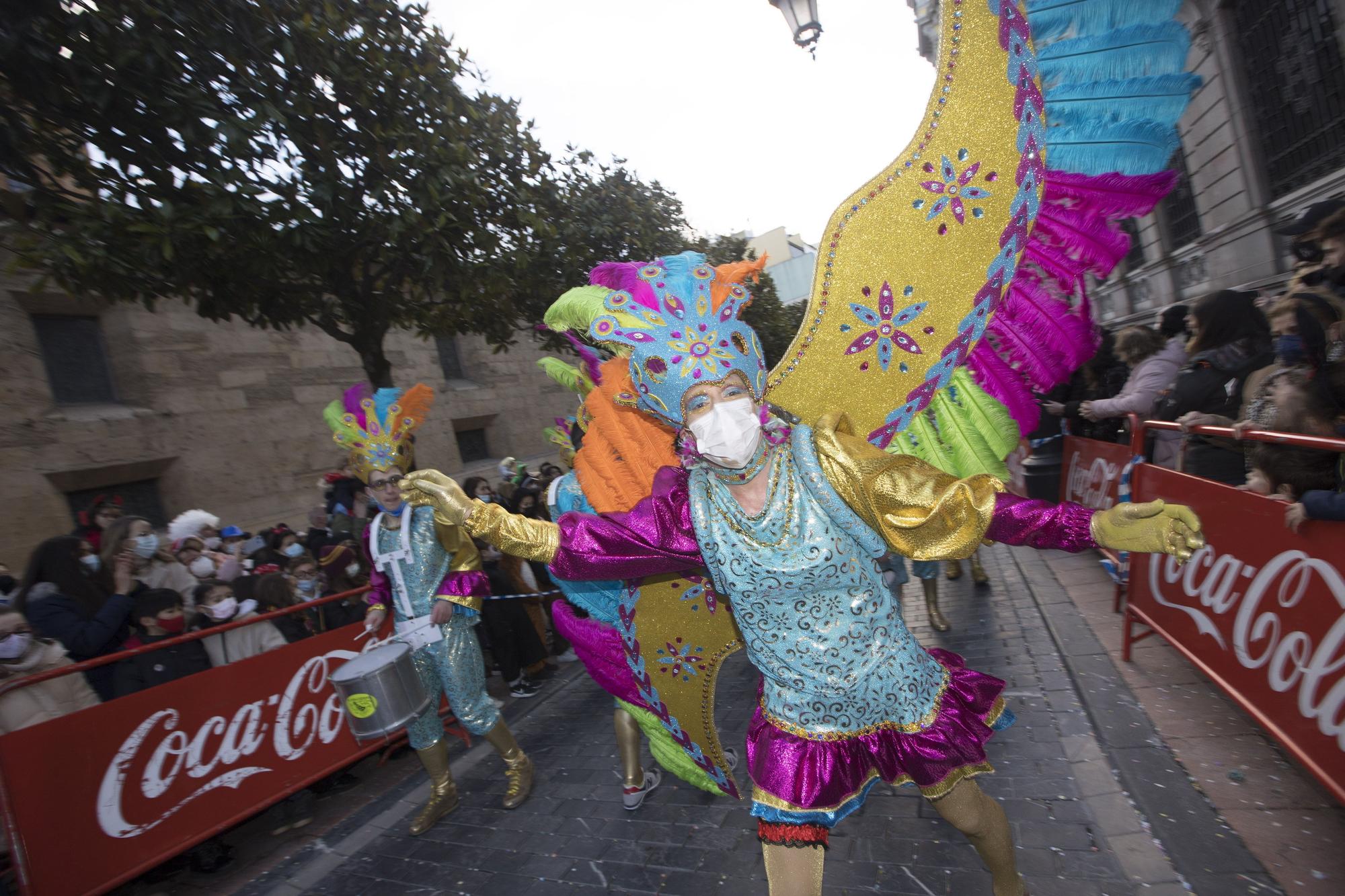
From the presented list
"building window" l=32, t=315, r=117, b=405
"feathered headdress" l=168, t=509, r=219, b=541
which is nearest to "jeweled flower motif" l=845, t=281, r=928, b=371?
"feathered headdress" l=168, t=509, r=219, b=541

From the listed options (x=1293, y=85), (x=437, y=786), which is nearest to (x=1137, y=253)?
(x=1293, y=85)

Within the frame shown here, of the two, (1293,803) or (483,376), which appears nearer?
(1293,803)

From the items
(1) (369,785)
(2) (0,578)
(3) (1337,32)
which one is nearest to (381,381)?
(2) (0,578)

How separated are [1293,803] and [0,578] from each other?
23.6 feet

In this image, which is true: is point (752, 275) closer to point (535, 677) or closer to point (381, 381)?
point (535, 677)

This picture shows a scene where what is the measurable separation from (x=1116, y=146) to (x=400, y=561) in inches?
150

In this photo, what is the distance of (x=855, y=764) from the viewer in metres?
2.01

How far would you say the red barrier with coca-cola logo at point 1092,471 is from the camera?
190 inches

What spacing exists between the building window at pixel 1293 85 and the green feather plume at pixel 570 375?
9438 millimetres

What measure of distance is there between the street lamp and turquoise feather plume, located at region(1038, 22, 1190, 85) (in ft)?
11.5

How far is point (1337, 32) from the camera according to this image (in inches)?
278

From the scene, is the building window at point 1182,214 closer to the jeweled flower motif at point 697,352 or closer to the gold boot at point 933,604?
the gold boot at point 933,604

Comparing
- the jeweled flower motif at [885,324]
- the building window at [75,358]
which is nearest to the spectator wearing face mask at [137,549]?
the jeweled flower motif at [885,324]

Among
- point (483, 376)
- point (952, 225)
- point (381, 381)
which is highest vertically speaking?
point (483, 376)
